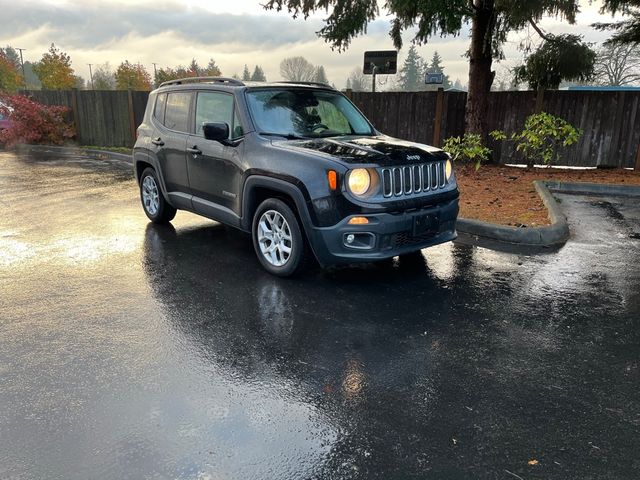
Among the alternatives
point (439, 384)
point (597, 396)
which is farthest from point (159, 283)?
point (597, 396)

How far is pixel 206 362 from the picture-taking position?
3521 mm

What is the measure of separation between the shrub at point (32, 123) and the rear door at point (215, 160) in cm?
1636

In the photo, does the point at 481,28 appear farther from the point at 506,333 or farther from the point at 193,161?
the point at 506,333

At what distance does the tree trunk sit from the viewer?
11.7m

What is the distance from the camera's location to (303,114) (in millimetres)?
5789

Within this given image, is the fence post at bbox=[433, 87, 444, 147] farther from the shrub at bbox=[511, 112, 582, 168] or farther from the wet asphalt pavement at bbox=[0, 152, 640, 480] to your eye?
the wet asphalt pavement at bbox=[0, 152, 640, 480]

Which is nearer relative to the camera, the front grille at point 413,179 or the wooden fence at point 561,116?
the front grille at point 413,179

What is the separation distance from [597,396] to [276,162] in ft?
11.1

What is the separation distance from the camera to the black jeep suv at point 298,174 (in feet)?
15.2

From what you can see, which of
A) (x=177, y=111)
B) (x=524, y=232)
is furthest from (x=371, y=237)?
(x=177, y=111)

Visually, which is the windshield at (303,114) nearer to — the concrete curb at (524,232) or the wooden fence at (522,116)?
the concrete curb at (524,232)

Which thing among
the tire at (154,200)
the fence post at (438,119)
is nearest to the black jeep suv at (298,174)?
the tire at (154,200)

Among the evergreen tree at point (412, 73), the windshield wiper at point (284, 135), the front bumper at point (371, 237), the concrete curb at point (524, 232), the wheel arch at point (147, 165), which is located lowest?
the concrete curb at point (524, 232)

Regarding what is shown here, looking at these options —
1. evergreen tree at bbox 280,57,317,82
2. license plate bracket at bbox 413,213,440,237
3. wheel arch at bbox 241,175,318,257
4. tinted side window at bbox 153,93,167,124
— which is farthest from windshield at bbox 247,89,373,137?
evergreen tree at bbox 280,57,317,82
